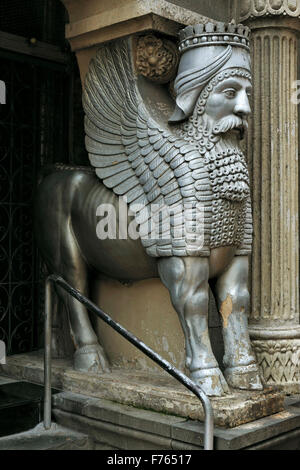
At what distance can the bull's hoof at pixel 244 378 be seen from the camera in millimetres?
3844

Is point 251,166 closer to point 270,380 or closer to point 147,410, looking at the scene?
point 270,380

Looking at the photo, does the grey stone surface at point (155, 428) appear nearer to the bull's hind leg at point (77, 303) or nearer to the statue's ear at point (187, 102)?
the bull's hind leg at point (77, 303)

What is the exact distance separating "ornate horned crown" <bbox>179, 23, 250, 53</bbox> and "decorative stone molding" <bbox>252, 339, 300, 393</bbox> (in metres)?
2.10

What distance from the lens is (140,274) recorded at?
4.18 m

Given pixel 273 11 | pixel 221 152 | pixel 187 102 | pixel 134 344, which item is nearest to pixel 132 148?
pixel 187 102

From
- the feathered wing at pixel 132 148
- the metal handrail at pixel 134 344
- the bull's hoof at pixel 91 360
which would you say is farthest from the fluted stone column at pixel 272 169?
the metal handrail at pixel 134 344

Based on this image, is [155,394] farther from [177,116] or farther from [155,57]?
[155,57]

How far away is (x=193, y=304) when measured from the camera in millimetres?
3754

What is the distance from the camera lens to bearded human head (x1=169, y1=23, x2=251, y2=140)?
149 inches

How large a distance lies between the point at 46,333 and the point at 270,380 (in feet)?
5.44

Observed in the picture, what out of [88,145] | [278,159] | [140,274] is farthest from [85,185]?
[278,159]

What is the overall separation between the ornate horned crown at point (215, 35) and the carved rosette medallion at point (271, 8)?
2.00 feet

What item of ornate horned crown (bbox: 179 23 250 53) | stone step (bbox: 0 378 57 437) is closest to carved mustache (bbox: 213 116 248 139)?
ornate horned crown (bbox: 179 23 250 53)

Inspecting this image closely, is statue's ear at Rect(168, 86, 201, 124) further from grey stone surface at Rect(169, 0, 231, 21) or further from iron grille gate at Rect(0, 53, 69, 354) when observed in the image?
iron grille gate at Rect(0, 53, 69, 354)
